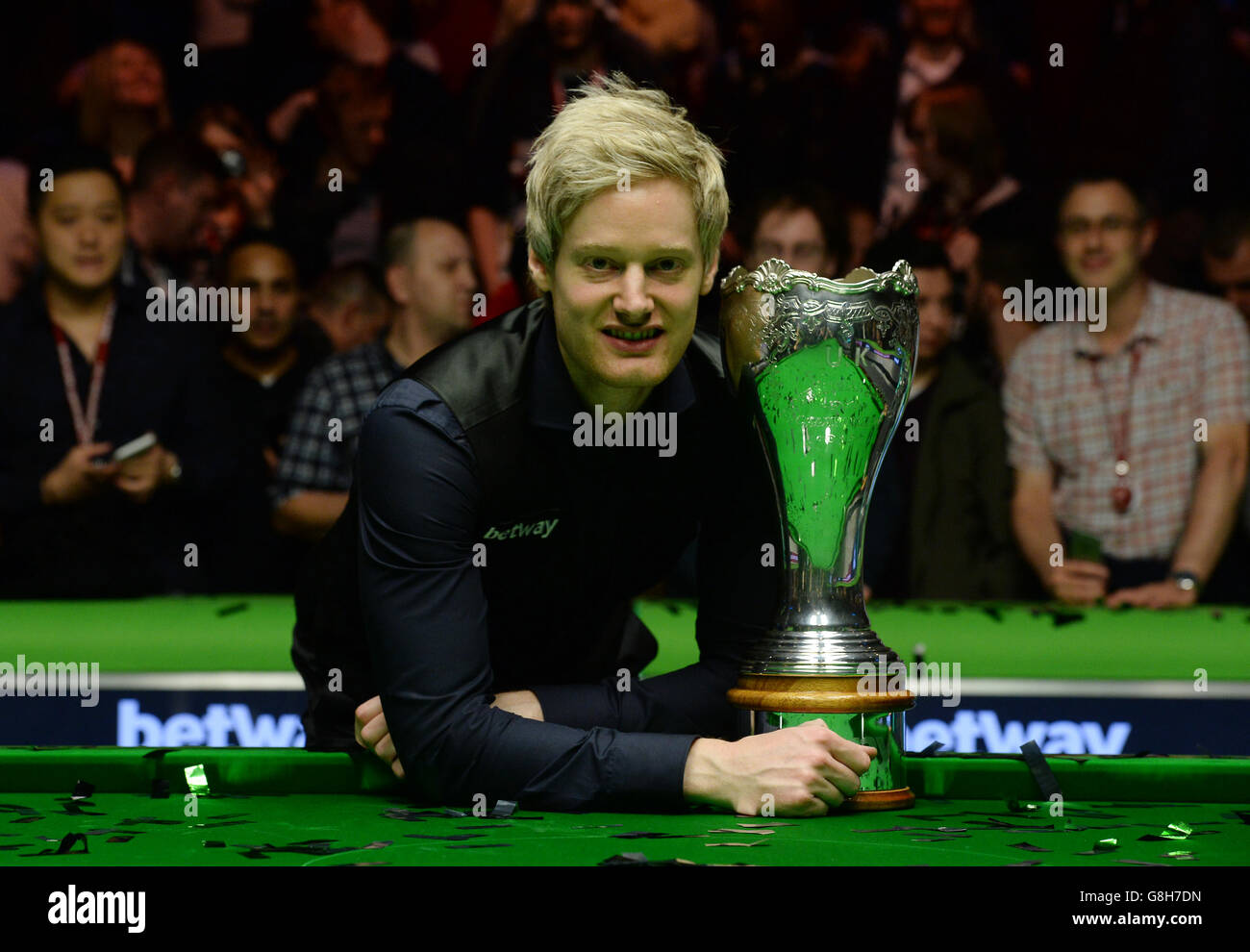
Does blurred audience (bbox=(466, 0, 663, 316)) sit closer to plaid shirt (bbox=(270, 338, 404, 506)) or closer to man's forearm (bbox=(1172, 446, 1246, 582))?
plaid shirt (bbox=(270, 338, 404, 506))

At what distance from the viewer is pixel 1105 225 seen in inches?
227

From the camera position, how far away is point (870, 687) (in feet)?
7.32

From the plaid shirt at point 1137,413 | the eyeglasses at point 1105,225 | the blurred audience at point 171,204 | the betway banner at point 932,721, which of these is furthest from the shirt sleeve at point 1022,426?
the blurred audience at point 171,204

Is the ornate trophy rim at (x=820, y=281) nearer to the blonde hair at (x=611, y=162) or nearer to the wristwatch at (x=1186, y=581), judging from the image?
the blonde hair at (x=611, y=162)

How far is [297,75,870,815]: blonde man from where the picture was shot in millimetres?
2205

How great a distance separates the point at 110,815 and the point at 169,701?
2.24 metres

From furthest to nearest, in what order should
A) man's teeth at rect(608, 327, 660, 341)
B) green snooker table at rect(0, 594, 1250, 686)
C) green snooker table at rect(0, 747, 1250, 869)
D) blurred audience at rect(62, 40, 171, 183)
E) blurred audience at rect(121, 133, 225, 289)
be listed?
blurred audience at rect(62, 40, 171, 183)
blurred audience at rect(121, 133, 225, 289)
green snooker table at rect(0, 594, 1250, 686)
man's teeth at rect(608, 327, 660, 341)
green snooker table at rect(0, 747, 1250, 869)

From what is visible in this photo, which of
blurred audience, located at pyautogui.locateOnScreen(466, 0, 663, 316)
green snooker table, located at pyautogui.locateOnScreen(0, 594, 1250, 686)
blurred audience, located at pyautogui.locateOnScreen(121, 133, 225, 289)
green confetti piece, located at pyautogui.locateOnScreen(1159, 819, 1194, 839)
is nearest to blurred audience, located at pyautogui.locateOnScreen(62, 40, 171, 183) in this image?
blurred audience, located at pyautogui.locateOnScreen(121, 133, 225, 289)

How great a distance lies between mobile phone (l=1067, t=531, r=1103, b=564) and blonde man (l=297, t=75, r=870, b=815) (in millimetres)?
3339

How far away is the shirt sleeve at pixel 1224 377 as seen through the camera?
18.5 ft

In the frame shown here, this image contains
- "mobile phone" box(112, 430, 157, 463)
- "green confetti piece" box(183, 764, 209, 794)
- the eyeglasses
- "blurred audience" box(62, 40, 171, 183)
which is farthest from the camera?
"blurred audience" box(62, 40, 171, 183)

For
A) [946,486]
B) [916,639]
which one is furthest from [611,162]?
[946,486]
